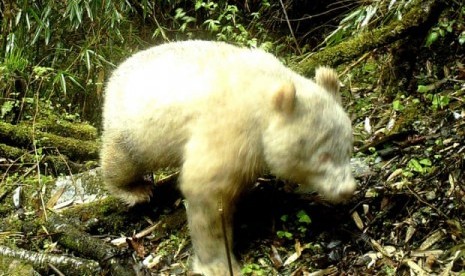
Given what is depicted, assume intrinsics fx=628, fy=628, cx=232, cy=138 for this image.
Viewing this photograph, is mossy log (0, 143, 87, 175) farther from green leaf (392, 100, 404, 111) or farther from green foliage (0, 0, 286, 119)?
green leaf (392, 100, 404, 111)

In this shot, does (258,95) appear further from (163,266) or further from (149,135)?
(163,266)

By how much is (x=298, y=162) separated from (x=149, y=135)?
44.4 inches

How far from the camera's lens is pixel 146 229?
5094 mm

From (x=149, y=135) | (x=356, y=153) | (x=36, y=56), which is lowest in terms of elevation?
(x=36, y=56)

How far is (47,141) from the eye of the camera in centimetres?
652

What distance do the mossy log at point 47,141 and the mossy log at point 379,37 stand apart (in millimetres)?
2370

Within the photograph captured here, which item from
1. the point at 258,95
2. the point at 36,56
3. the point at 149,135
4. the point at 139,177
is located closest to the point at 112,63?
the point at 36,56

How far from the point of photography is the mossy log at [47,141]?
21.4 feet

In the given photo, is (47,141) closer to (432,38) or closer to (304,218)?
(304,218)

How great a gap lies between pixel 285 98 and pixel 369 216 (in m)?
1.15

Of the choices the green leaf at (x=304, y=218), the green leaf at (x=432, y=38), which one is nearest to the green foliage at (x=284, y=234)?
the green leaf at (x=304, y=218)

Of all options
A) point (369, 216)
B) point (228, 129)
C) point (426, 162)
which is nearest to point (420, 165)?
point (426, 162)

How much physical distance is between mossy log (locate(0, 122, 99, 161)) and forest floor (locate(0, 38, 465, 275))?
101cm

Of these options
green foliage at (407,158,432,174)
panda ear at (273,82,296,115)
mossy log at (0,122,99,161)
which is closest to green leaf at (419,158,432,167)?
green foliage at (407,158,432,174)
